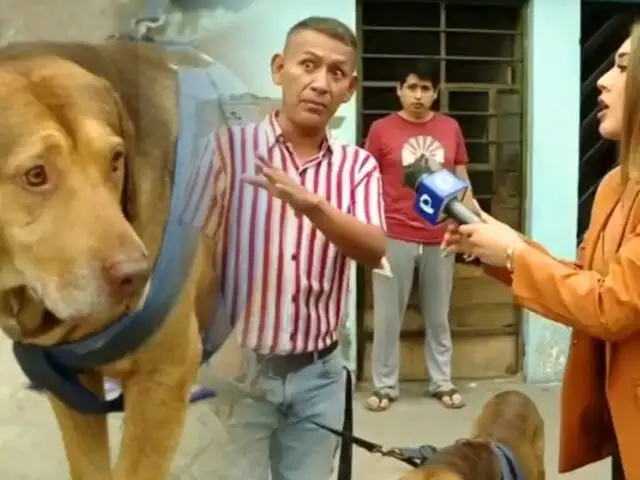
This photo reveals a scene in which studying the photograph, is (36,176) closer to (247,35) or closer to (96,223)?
(96,223)

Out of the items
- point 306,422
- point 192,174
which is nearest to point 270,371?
point 306,422

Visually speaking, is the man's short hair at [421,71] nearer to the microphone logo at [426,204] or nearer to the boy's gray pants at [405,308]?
the boy's gray pants at [405,308]

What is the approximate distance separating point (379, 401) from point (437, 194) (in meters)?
1.02

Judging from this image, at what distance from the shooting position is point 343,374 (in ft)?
2.45

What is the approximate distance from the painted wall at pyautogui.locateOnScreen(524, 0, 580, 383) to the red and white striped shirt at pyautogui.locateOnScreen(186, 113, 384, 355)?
123 centimetres

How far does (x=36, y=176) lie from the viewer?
1.53 ft

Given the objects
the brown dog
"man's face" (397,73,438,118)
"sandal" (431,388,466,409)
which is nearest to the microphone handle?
the brown dog

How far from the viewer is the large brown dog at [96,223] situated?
47 cm

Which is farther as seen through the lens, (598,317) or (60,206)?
(598,317)

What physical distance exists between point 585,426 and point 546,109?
988 mm

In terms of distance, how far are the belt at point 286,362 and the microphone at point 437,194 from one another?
17cm

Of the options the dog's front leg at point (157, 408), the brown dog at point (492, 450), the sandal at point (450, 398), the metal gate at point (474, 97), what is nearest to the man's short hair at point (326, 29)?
the dog's front leg at point (157, 408)

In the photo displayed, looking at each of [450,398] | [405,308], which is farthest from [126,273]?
[450,398]

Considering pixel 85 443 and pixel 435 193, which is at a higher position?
pixel 435 193
